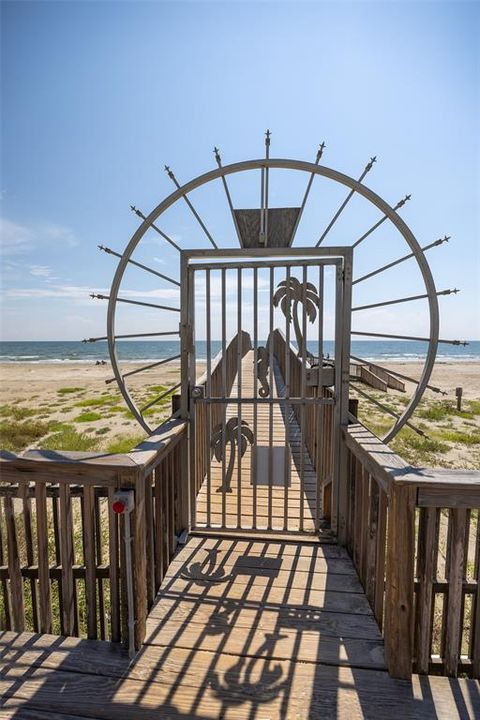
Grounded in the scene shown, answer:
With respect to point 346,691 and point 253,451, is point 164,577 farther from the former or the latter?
point 346,691

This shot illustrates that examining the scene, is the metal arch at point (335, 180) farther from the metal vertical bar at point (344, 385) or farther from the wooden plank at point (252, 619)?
the wooden plank at point (252, 619)

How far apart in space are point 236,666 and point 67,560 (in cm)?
108

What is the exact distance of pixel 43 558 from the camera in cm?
198

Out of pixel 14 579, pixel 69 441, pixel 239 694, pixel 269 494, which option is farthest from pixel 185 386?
pixel 69 441

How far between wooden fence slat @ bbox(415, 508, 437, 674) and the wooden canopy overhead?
2094 mm

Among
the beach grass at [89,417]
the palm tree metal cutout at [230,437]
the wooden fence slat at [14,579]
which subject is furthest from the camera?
the beach grass at [89,417]

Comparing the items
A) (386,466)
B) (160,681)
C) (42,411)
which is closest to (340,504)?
(386,466)

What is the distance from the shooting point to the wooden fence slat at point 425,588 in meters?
1.78

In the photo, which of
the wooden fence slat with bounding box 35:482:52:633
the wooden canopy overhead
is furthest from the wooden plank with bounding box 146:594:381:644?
the wooden canopy overhead

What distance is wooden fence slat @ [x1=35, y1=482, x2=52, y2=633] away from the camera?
194 cm

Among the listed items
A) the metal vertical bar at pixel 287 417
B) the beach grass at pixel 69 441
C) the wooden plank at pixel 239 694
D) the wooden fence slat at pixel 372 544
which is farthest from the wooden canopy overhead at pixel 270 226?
the beach grass at pixel 69 441

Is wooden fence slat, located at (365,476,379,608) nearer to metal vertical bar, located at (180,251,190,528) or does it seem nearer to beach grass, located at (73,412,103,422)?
metal vertical bar, located at (180,251,190,528)

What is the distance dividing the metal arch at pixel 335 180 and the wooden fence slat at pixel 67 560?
770mm

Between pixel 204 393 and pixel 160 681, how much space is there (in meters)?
1.88
